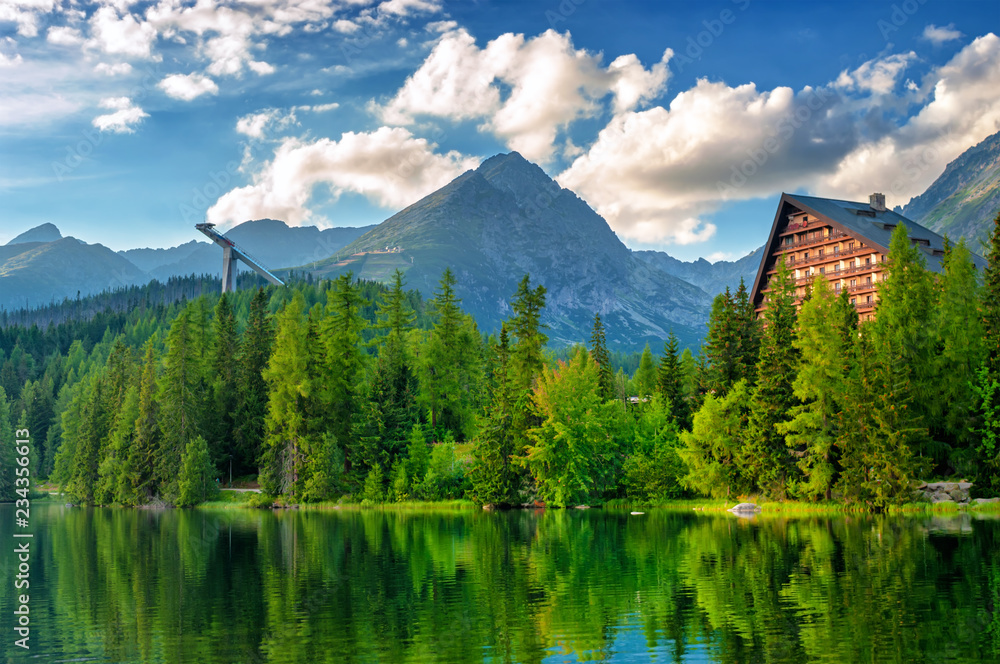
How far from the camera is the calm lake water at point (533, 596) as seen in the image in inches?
829

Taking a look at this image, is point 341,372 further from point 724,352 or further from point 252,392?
point 724,352

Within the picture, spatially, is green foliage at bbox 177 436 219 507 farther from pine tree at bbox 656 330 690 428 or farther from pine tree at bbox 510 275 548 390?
pine tree at bbox 656 330 690 428

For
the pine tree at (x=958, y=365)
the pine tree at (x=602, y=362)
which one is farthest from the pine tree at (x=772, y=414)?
the pine tree at (x=602, y=362)

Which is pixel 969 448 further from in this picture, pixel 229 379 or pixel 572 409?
pixel 229 379

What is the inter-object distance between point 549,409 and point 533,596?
5449 cm

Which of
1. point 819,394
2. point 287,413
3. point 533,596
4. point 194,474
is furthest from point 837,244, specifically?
point 194,474

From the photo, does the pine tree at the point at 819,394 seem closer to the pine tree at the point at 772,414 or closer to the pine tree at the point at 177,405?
the pine tree at the point at 772,414

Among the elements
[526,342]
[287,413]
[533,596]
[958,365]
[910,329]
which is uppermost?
[526,342]

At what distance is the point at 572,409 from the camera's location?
83.1 meters

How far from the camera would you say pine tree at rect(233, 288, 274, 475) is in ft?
347

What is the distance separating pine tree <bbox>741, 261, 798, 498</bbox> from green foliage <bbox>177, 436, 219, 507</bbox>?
65.0 m

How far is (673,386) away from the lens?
88.8 meters

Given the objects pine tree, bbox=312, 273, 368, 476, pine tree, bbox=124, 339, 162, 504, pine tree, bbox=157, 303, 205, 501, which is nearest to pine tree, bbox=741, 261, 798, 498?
pine tree, bbox=312, 273, 368, 476

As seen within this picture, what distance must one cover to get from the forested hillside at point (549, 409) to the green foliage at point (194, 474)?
0.26m
